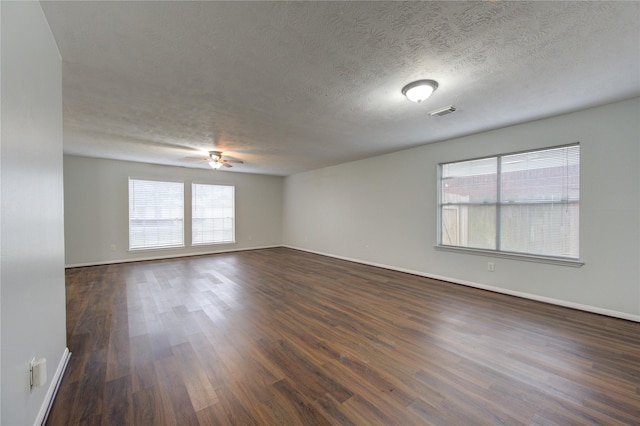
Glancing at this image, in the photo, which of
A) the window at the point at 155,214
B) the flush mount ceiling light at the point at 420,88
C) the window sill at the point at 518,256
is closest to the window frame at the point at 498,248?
the window sill at the point at 518,256

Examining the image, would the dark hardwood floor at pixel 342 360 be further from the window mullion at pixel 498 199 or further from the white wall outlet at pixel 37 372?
the window mullion at pixel 498 199

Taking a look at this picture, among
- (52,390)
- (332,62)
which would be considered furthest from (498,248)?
(52,390)

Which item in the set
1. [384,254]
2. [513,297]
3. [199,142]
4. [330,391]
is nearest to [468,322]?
[513,297]

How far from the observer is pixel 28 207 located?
1.33 m

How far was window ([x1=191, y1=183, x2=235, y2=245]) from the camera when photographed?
7125 mm

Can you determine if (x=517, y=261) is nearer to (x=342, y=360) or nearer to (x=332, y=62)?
(x=342, y=360)

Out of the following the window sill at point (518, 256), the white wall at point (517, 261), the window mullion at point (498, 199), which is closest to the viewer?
the white wall at point (517, 261)

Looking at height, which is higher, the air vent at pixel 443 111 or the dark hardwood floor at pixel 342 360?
the air vent at pixel 443 111

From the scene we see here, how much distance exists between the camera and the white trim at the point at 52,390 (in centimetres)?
143

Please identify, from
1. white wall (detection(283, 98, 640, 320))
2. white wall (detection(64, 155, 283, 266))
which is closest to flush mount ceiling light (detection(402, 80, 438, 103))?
white wall (detection(283, 98, 640, 320))

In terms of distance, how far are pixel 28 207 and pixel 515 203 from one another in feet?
16.6

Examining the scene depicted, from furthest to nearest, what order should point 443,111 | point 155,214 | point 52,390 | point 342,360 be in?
1. point 155,214
2. point 443,111
3. point 342,360
4. point 52,390

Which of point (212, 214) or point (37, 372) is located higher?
point (212, 214)

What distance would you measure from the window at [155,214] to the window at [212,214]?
1.21 feet
